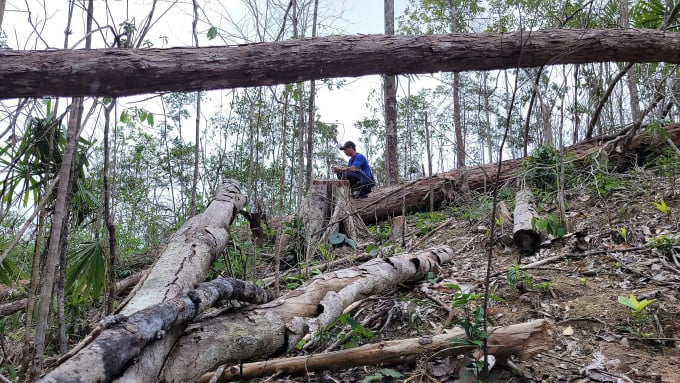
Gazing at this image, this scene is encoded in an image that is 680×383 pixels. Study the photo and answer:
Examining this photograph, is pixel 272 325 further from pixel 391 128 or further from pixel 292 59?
pixel 391 128

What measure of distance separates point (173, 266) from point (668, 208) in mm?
3913

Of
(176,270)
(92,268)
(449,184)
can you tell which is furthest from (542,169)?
(92,268)

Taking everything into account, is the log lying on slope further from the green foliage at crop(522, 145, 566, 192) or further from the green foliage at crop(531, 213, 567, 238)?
the green foliage at crop(522, 145, 566, 192)

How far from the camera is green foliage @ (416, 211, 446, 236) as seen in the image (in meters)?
5.89

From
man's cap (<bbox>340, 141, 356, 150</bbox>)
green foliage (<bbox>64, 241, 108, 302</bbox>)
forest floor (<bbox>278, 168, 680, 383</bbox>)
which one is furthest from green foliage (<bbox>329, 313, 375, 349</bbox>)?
man's cap (<bbox>340, 141, 356, 150</bbox>)

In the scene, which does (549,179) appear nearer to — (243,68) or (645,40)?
(645,40)

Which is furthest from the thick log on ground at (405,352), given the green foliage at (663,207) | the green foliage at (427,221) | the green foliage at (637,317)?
the green foliage at (427,221)

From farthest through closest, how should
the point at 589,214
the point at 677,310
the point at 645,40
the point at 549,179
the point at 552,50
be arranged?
the point at 549,179, the point at 589,214, the point at 645,40, the point at 552,50, the point at 677,310

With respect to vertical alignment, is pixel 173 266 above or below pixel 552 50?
below

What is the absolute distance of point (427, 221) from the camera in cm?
628

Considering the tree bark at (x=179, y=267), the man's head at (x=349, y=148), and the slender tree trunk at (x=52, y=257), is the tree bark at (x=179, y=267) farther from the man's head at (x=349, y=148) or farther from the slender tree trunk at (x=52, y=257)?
the man's head at (x=349, y=148)

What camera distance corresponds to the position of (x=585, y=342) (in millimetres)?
2410

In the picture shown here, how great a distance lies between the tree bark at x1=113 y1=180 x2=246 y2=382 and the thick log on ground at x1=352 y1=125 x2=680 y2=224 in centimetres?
322

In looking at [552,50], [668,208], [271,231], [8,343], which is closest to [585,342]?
[552,50]
